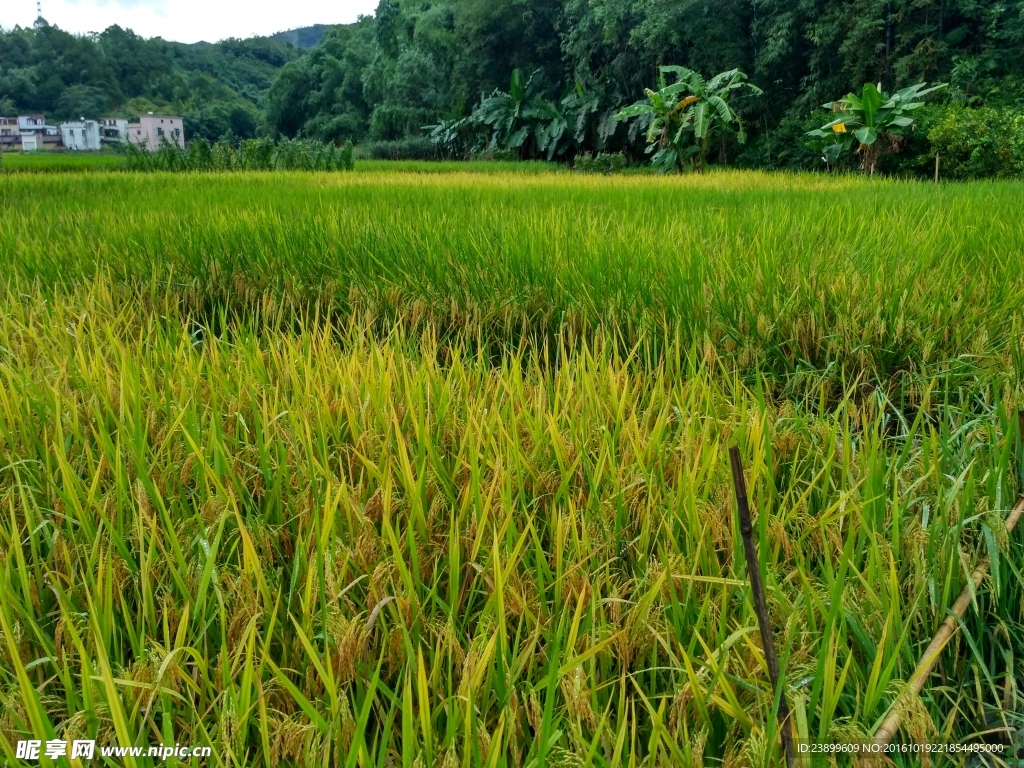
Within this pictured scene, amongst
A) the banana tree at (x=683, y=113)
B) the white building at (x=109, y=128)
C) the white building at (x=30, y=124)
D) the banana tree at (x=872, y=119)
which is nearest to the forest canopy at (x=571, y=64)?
the banana tree at (x=872, y=119)

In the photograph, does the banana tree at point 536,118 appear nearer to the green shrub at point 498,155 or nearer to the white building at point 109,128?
the green shrub at point 498,155

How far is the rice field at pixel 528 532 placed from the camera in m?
0.56

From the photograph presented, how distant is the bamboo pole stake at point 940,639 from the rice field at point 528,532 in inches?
0.6

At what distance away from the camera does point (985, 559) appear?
76 centimetres

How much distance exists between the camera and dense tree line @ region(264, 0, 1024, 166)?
10.4m

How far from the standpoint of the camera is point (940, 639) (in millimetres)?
622

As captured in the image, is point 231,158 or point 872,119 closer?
point 872,119

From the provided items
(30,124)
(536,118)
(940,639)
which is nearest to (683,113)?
(536,118)

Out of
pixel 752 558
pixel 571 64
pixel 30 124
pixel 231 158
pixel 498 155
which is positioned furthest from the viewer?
pixel 30 124

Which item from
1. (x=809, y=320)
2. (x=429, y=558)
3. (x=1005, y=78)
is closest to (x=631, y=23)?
(x=1005, y=78)

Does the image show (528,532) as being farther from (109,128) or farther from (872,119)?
(109,128)

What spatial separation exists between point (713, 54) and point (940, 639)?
14518mm

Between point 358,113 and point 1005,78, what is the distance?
78.6 feet

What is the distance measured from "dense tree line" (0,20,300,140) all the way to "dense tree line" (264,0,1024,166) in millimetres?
13512
